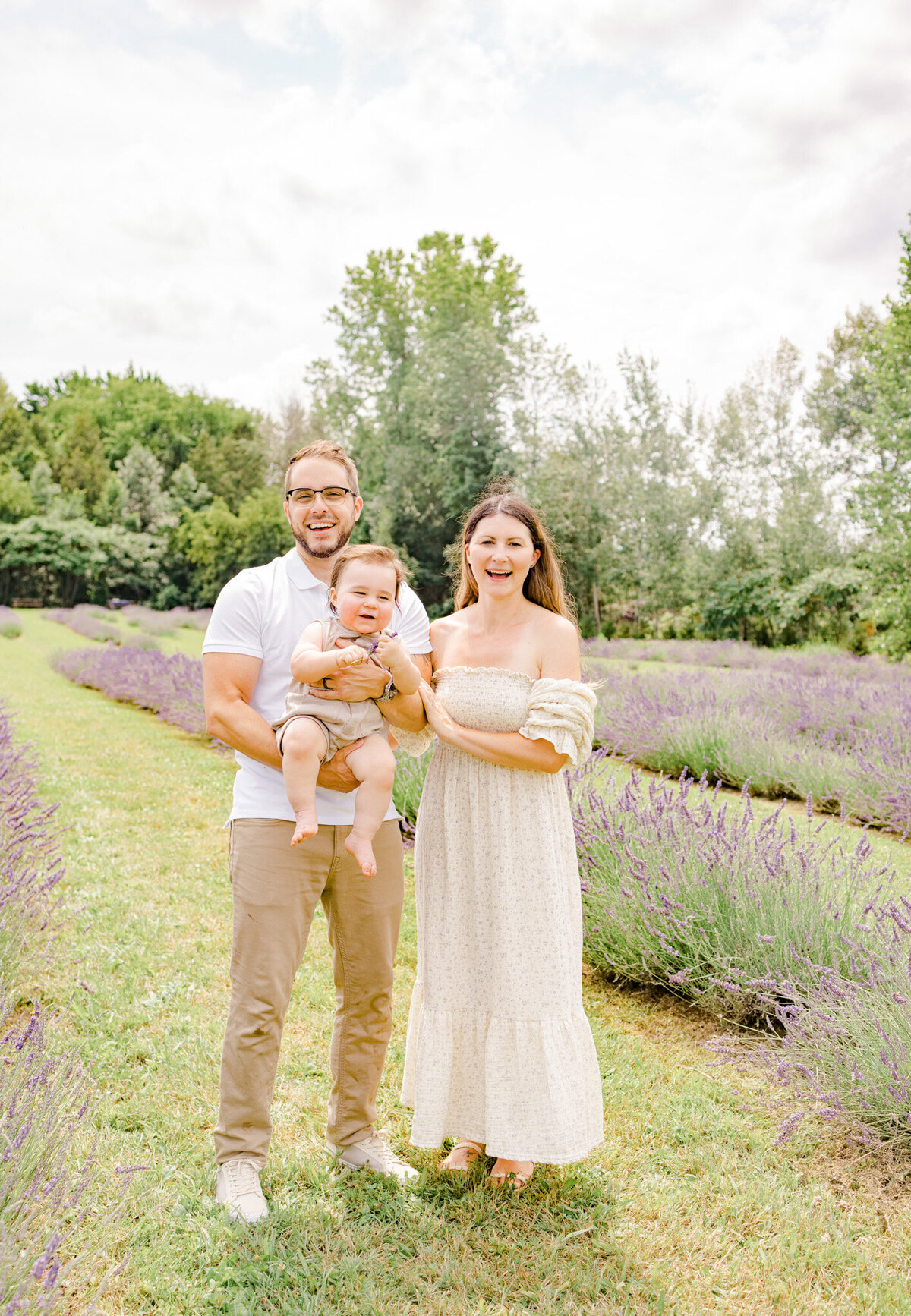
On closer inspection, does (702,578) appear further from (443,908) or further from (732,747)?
(443,908)

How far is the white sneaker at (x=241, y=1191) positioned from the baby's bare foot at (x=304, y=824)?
0.98 metres

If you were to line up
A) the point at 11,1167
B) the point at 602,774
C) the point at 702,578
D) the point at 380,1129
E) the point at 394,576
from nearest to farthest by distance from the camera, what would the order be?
the point at 11,1167, the point at 394,576, the point at 380,1129, the point at 602,774, the point at 702,578

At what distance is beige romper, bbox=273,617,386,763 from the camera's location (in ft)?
7.89

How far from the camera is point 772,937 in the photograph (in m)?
3.12

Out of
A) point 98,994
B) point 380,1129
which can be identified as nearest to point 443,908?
point 380,1129

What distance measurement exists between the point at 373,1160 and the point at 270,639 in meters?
1.67

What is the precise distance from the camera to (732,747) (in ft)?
26.8

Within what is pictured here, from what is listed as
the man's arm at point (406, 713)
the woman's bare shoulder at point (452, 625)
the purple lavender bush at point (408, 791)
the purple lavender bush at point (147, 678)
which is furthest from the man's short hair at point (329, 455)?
the purple lavender bush at point (147, 678)

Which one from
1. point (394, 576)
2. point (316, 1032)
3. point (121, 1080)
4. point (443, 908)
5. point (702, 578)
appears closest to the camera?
point (394, 576)

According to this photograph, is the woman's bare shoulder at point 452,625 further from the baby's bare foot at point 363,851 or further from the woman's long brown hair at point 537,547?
the baby's bare foot at point 363,851

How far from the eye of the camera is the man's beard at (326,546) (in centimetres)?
264

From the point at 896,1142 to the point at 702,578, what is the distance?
948 inches

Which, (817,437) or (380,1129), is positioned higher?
(817,437)

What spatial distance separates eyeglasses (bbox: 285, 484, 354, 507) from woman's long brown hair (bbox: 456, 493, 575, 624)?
0.42m
